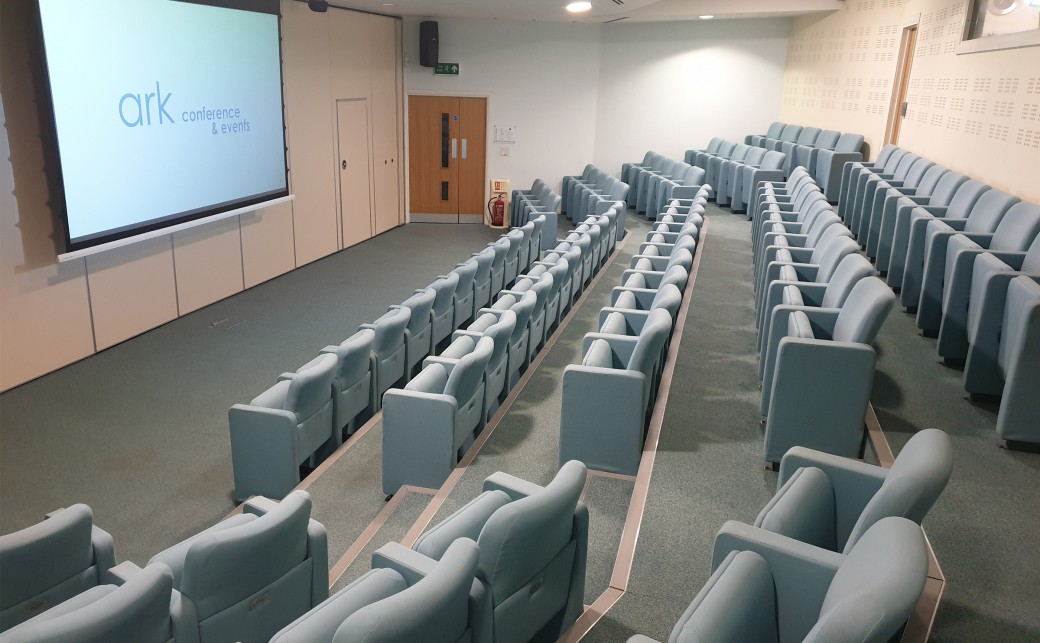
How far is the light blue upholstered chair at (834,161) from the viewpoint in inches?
423

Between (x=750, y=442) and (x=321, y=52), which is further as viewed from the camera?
(x=321, y=52)

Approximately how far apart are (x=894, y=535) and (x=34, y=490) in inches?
182

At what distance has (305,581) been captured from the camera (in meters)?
3.04

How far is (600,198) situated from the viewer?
11328 millimetres

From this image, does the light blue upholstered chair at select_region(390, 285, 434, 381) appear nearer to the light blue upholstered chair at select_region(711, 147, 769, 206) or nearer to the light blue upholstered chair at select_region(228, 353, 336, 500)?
the light blue upholstered chair at select_region(228, 353, 336, 500)

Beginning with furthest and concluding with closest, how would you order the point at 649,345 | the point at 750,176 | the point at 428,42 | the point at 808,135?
the point at 428,42 → the point at 808,135 → the point at 750,176 → the point at 649,345

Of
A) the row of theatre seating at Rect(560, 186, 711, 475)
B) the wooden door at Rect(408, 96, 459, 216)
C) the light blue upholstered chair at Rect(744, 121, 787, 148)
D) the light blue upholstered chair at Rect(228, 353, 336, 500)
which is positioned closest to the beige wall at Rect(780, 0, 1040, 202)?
the light blue upholstered chair at Rect(744, 121, 787, 148)

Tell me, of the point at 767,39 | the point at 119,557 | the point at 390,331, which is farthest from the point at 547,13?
the point at 119,557

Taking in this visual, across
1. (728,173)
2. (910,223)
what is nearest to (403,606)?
(910,223)

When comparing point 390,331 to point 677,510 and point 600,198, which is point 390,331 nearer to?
point 677,510

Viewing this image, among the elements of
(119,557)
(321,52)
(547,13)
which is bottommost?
(119,557)

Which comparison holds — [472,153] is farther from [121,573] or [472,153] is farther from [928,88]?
[121,573]

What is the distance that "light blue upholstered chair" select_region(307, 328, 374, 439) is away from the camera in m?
4.91

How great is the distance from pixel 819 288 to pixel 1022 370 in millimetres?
1420
